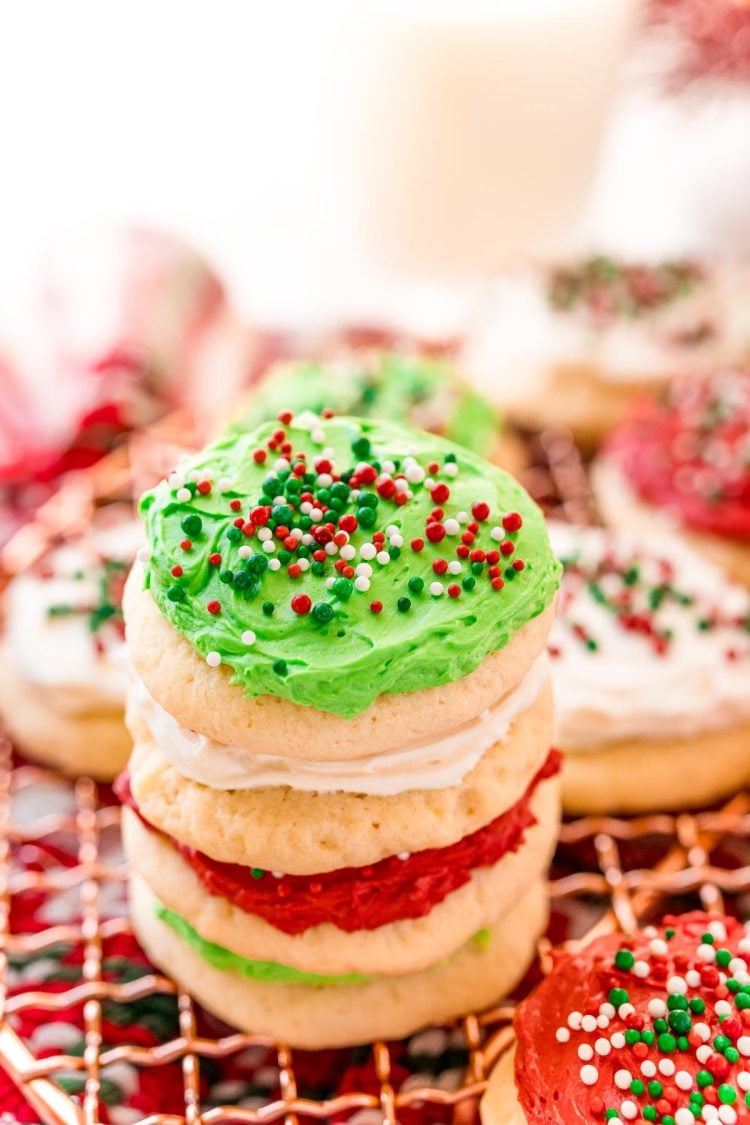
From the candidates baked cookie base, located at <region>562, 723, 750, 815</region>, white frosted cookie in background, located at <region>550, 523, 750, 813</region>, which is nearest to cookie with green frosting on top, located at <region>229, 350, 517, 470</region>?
white frosted cookie in background, located at <region>550, 523, 750, 813</region>

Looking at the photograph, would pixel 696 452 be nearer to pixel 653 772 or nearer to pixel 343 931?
pixel 653 772

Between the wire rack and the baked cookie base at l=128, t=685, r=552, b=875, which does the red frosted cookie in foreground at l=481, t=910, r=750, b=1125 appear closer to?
the wire rack

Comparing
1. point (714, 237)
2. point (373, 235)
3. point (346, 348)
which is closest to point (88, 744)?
point (346, 348)

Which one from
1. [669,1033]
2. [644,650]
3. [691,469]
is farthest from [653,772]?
[691,469]

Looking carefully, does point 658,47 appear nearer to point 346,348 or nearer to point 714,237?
point 346,348

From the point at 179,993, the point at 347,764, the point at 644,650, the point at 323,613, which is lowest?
the point at 179,993
